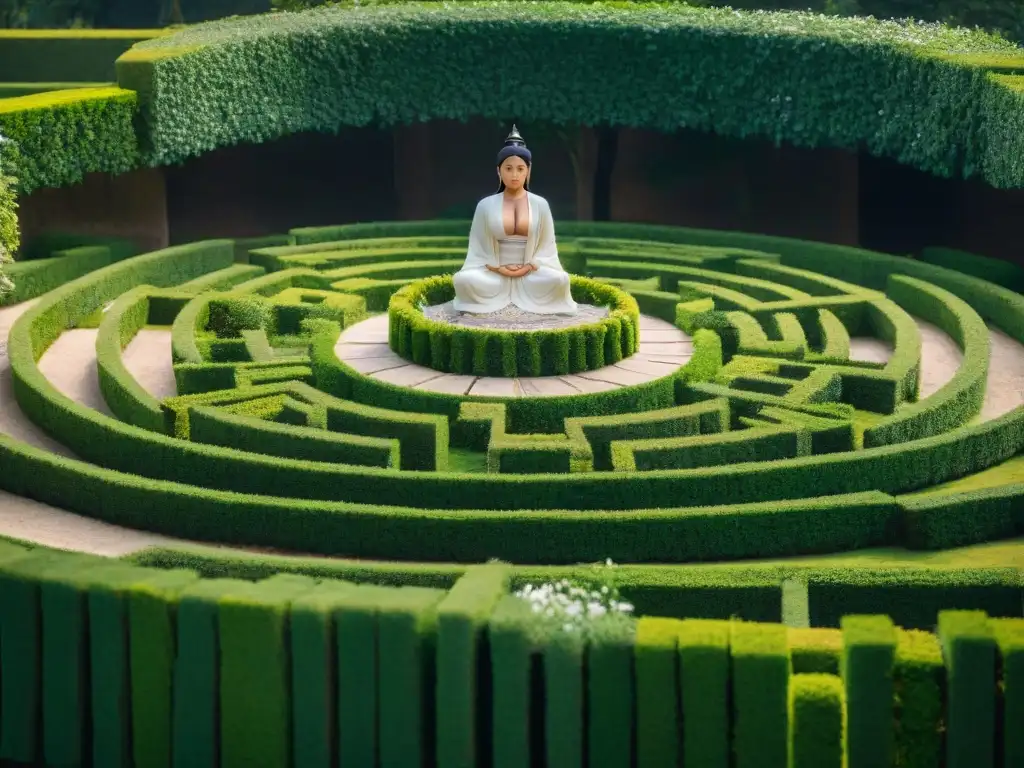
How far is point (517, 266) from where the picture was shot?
2966 centimetres

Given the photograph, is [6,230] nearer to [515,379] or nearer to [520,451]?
[515,379]

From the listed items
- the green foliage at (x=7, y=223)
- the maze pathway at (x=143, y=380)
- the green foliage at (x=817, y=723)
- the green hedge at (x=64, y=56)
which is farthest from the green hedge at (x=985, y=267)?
the green hedge at (x=64, y=56)

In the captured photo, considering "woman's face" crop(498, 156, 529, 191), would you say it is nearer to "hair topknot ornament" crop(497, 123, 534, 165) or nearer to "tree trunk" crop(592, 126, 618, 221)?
"hair topknot ornament" crop(497, 123, 534, 165)

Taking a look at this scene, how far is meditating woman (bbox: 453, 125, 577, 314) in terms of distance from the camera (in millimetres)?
Result: 29562

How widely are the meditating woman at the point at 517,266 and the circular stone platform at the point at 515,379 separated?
189 cm

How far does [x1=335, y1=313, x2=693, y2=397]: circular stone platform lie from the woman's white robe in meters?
1.89

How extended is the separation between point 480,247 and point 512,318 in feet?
5.83

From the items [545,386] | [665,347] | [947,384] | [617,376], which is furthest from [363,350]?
[947,384]

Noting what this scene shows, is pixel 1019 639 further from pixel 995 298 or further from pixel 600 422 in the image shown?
pixel 995 298

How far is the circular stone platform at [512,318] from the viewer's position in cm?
2870

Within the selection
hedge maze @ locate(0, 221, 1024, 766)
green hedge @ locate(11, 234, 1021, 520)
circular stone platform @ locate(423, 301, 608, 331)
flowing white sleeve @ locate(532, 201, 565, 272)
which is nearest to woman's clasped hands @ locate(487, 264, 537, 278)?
flowing white sleeve @ locate(532, 201, 565, 272)

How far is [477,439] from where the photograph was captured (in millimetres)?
24844

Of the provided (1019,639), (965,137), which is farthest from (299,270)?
(1019,639)

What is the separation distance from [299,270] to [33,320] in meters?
7.12
